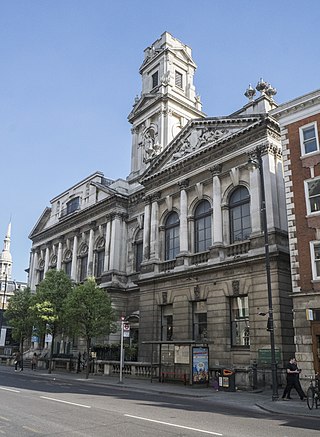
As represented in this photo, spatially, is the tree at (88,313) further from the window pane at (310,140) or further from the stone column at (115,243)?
the window pane at (310,140)

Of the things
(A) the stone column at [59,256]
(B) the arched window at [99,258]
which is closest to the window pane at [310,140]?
(B) the arched window at [99,258]

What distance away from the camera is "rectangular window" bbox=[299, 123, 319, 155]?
22.0 m

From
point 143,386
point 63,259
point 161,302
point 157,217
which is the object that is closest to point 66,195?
point 63,259

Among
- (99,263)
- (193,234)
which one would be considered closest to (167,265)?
(193,234)

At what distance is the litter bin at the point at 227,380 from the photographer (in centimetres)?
2164

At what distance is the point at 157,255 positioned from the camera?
113ft

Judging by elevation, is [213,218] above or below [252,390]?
above

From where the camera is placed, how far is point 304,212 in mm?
21516

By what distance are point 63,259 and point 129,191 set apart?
13.1 meters

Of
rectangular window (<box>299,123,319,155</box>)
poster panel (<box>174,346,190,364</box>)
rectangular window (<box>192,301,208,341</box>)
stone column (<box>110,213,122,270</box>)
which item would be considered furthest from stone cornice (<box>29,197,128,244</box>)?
rectangular window (<box>299,123,319,155</box>)

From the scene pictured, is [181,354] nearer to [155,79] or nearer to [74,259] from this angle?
[74,259]

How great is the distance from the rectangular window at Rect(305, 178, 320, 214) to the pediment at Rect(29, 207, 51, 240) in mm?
41495

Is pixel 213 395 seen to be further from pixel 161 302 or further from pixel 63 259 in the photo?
pixel 63 259

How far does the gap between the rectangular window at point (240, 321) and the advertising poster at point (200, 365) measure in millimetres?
3255
